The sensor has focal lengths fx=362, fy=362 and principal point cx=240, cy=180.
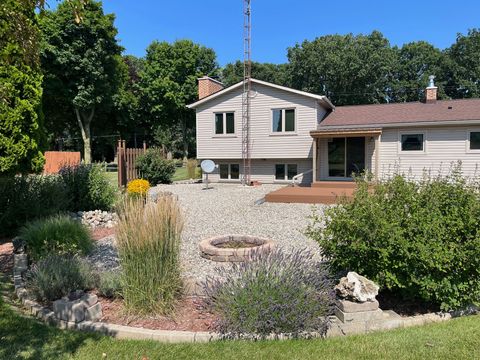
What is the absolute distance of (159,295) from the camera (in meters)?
3.93

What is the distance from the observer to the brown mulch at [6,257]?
5.71m

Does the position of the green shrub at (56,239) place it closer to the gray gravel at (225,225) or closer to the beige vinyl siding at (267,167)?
the gray gravel at (225,225)

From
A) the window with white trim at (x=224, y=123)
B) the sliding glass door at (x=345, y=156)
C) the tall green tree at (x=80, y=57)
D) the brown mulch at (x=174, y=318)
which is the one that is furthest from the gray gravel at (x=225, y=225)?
the tall green tree at (x=80, y=57)

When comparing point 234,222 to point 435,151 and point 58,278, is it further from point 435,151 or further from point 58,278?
point 435,151

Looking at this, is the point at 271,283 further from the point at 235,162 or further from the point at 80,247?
the point at 235,162

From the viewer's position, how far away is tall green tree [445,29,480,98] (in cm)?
4166

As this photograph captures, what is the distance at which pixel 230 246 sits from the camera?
7.02 metres

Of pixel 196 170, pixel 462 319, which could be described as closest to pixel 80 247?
pixel 462 319

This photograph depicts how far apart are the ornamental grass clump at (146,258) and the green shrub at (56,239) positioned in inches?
80.3

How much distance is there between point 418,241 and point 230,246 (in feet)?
12.6

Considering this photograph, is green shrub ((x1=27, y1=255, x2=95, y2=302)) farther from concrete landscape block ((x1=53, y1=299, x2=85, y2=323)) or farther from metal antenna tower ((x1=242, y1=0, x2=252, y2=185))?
metal antenna tower ((x1=242, y1=0, x2=252, y2=185))

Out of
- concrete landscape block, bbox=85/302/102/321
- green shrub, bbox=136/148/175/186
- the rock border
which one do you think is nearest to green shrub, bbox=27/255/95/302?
the rock border

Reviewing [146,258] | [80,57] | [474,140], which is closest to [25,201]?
[146,258]

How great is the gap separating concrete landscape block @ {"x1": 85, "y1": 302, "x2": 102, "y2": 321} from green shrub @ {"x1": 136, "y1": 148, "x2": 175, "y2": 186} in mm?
15708
